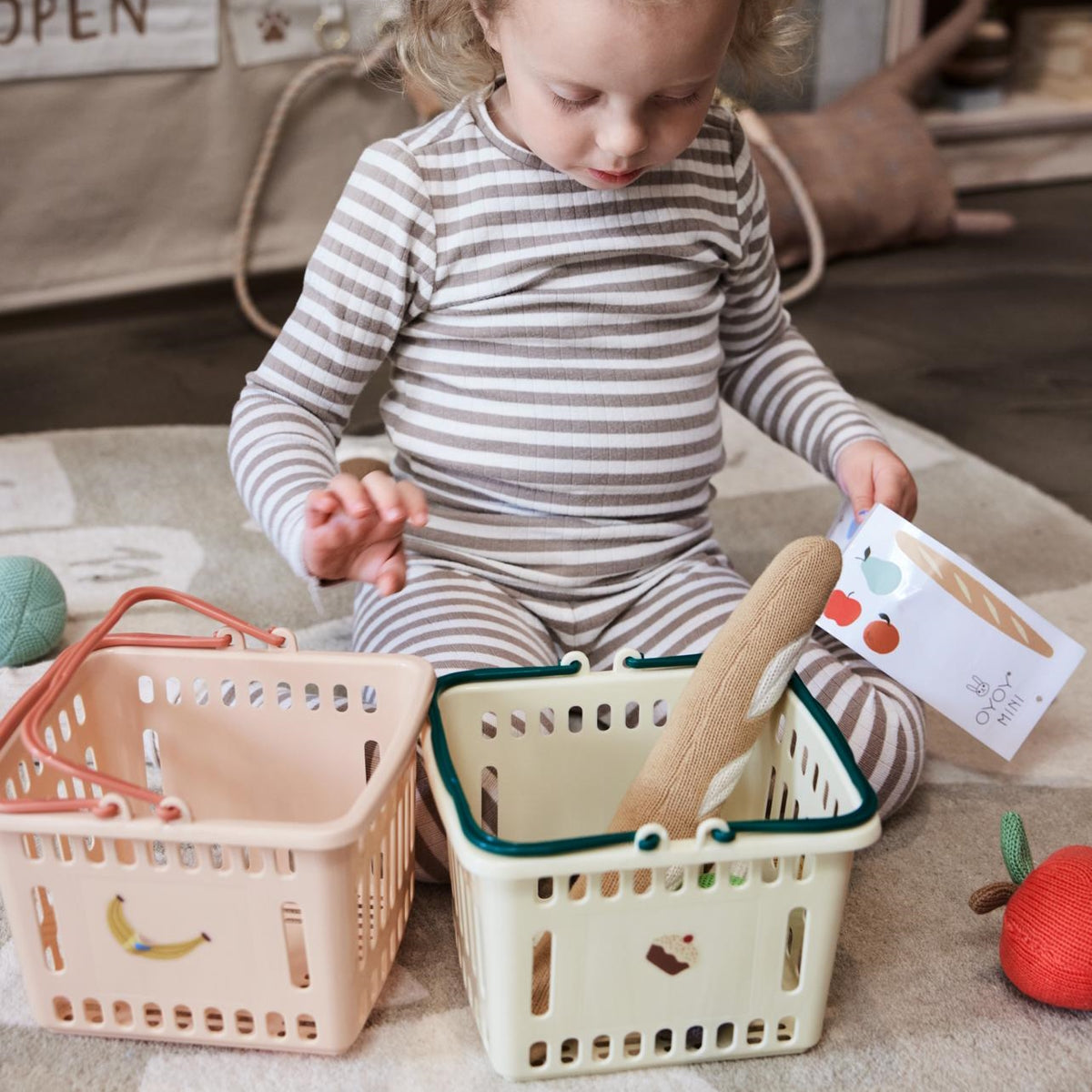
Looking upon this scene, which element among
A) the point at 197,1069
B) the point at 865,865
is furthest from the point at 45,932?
the point at 865,865

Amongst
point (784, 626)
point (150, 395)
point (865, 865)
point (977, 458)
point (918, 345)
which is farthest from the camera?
point (918, 345)

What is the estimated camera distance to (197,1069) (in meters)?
0.66

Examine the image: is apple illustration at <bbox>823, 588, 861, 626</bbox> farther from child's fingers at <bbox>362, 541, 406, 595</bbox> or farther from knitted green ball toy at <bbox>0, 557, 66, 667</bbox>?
knitted green ball toy at <bbox>0, 557, 66, 667</bbox>

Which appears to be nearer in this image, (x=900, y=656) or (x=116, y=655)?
(x=116, y=655)

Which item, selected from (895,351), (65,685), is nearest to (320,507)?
(65,685)

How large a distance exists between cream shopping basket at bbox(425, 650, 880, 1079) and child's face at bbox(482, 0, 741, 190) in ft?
0.95

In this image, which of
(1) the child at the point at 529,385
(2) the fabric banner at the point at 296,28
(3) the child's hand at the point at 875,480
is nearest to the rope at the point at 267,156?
(2) the fabric banner at the point at 296,28

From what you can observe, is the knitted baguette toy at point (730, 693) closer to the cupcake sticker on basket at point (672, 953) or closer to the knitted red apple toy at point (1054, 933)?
the cupcake sticker on basket at point (672, 953)

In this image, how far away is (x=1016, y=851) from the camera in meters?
0.75

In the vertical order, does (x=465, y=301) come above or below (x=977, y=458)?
above

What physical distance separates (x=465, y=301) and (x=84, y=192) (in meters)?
1.18

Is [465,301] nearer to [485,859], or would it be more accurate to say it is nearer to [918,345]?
[485,859]

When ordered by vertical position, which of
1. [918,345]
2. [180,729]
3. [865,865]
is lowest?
[918,345]

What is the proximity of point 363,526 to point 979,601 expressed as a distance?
15.2 inches
